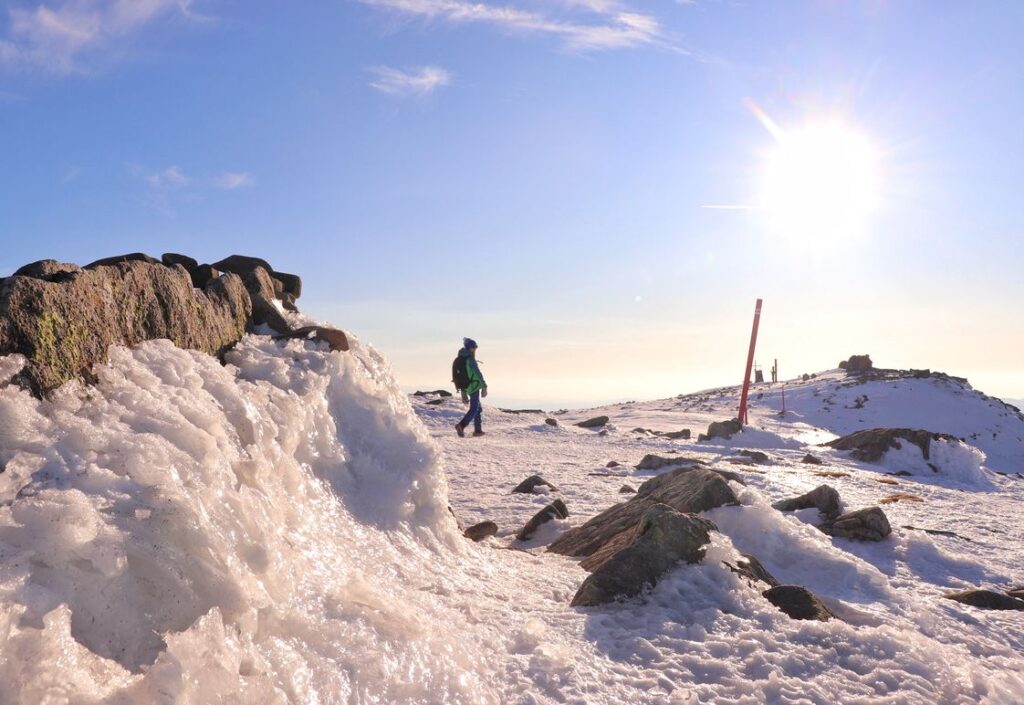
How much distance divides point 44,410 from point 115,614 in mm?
934

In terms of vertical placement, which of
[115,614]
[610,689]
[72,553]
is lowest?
[610,689]

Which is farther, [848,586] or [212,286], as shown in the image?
[848,586]

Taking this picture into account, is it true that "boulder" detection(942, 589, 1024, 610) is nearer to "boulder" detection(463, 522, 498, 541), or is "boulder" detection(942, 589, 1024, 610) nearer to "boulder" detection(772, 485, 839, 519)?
"boulder" detection(772, 485, 839, 519)

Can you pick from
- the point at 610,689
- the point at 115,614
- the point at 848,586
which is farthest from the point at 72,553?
the point at 848,586

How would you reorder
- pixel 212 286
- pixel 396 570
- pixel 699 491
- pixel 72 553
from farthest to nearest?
1. pixel 699 491
2. pixel 212 286
3. pixel 396 570
4. pixel 72 553

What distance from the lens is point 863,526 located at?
695cm

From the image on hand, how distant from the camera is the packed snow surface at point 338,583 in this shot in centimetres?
223

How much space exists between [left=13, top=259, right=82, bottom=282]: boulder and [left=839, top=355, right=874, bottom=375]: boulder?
128 feet

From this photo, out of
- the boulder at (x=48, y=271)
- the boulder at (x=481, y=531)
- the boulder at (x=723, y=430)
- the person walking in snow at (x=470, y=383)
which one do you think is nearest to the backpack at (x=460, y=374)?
the person walking in snow at (x=470, y=383)

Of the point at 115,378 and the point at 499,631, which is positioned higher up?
the point at 115,378

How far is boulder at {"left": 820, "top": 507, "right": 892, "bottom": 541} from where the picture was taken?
22.6 ft

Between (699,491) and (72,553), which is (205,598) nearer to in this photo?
(72,553)

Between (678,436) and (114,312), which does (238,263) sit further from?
(678,436)

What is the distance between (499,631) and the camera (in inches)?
137
